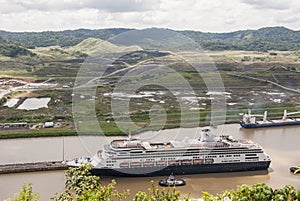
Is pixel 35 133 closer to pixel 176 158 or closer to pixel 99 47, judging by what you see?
pixel 176 158

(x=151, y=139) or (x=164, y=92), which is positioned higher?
(x=164, y=92)

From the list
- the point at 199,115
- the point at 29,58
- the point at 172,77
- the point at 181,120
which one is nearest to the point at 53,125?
the point at 181,120

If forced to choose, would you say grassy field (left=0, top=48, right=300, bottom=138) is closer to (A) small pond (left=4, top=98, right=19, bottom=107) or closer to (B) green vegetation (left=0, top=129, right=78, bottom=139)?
(B) green vegetation (left=0, top=129, right=78, bottom=139)

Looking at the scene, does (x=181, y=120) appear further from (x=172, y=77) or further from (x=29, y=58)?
(x=29, y=58)

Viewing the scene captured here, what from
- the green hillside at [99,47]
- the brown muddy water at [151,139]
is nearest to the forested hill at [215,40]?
the green hillside at [99,47]

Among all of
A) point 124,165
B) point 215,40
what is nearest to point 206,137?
point 124,165

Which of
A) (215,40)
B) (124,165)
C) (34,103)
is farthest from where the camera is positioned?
(215,40)

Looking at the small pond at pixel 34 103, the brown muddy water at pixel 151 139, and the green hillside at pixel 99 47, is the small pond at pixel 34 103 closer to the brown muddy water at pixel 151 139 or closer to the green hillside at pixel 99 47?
the brown muddy water at pixel 151 139
